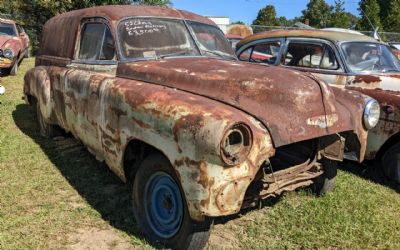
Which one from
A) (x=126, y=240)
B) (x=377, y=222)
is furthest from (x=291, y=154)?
(x=126, y=240)

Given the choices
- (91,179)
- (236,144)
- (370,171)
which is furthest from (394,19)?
(236,144)

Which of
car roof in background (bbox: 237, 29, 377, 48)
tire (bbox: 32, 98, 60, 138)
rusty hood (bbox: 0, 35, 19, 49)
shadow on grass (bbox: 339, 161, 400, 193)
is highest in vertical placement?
car roof in background (bbox: 237, 29, 377, 48)

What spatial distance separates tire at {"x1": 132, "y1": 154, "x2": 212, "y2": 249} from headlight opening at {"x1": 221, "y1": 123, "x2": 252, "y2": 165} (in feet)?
1.85

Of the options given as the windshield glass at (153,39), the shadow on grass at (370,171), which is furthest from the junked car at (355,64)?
the windshield glass at (153,39)

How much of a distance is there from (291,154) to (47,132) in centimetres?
382

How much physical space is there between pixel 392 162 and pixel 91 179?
356 cm

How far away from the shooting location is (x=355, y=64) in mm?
6316

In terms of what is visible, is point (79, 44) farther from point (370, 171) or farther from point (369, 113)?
point (370, 171)

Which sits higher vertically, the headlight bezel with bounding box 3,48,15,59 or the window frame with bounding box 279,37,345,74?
the window frame with bounding box 279,37,345,74

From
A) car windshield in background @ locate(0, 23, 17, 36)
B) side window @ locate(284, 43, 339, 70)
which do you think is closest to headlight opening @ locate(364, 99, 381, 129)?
side window @ locate(284, 43, 339, 70)

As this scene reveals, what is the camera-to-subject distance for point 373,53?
660 cm

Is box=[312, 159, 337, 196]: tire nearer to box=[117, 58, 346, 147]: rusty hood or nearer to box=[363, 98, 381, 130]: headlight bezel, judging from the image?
box=[363, 98, 381, 130]: headlight bezel

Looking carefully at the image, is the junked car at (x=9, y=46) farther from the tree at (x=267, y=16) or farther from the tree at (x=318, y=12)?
the tree at (x=267, y=16)

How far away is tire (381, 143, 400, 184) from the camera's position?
5.54 meters
